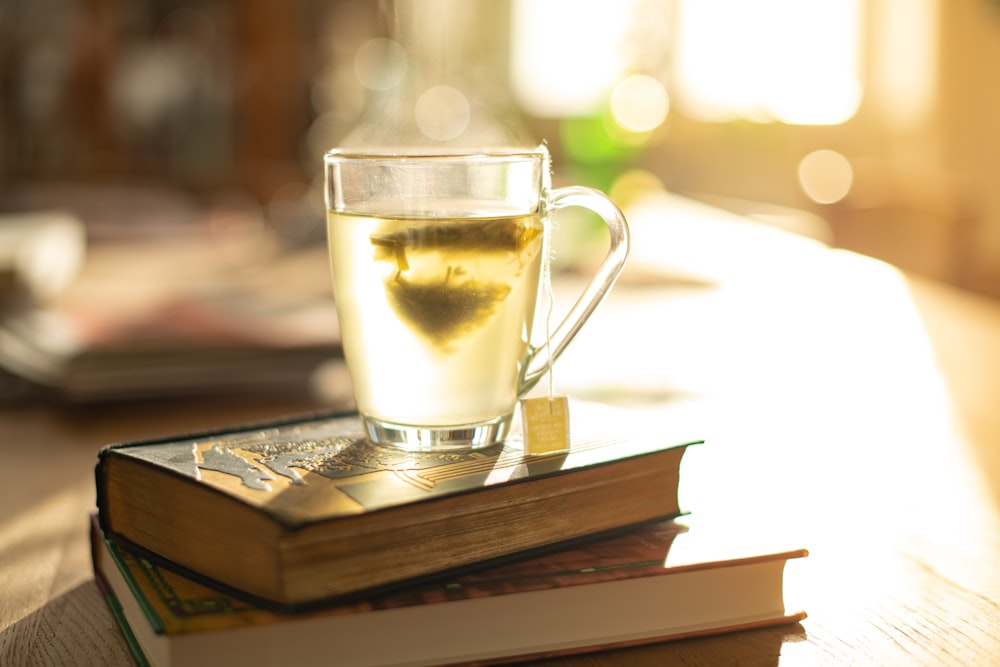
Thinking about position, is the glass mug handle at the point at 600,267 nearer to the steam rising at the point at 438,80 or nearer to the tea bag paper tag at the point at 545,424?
the tea bag paper tag at the point at 545,424

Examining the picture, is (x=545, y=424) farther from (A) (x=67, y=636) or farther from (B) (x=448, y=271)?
(A) (x=67, y=636)

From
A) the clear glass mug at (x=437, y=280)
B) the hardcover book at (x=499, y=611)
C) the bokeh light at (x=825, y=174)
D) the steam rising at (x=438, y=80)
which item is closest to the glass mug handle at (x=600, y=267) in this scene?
the clear glass mug at (x=437, y=280)

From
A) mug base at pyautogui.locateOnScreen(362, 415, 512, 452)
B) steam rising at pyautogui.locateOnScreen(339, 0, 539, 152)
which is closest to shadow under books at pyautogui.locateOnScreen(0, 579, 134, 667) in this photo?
mug base at pyautogui.locateOnScreen(362, 415, 512, 452)

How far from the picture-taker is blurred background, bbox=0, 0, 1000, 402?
84.0 inches

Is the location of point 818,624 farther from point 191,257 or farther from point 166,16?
point 166,16

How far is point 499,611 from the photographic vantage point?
0.47m

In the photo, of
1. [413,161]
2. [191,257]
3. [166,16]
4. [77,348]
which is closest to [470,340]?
[413,161]

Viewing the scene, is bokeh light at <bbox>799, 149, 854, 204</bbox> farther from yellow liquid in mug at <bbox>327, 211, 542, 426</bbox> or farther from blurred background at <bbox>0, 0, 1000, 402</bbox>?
yellow liquid in mug at <bbox>327, 211, 542, 426</bbox>

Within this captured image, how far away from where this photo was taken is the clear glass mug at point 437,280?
1.78ft

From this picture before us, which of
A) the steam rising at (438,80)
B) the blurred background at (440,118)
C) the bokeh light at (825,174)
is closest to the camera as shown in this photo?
the blurred background at (440,118)

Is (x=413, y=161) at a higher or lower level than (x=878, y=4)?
lower

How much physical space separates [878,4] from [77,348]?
4.39 metres

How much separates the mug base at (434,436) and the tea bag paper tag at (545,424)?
0.10ft

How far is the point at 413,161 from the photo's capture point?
0.54 meters
